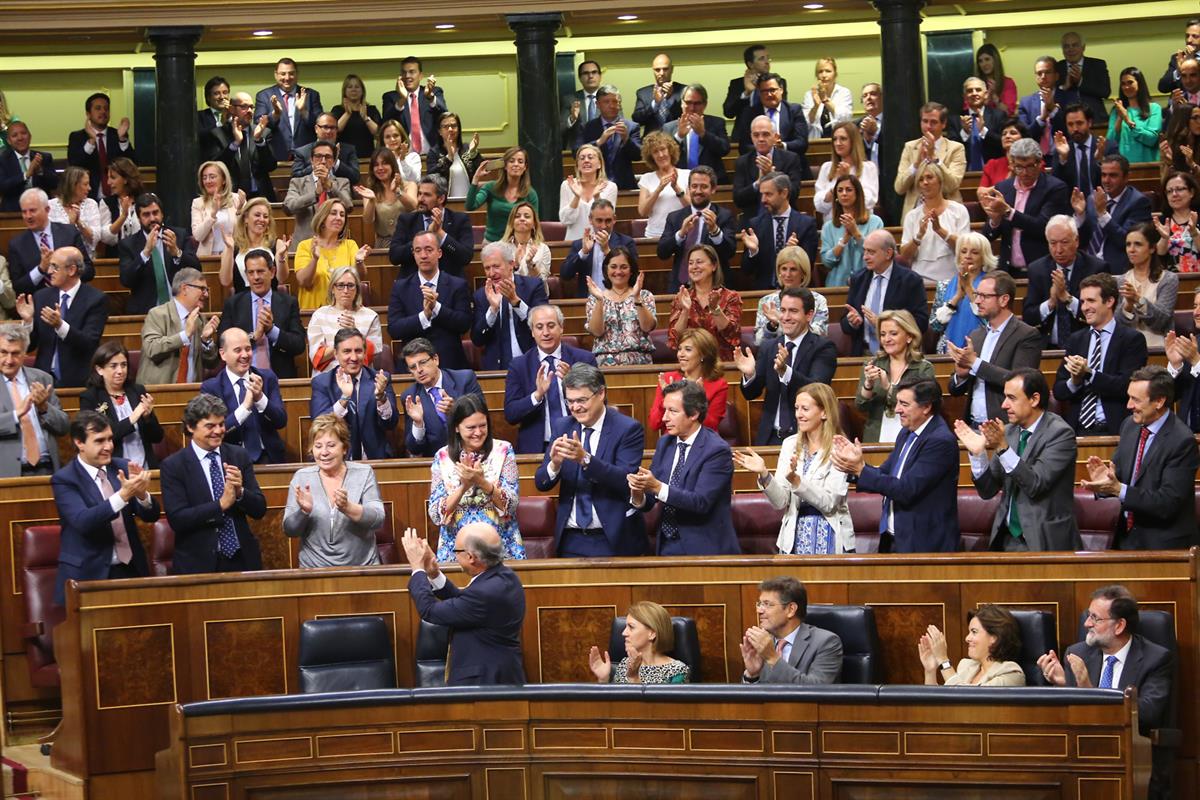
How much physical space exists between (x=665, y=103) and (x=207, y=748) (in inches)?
255

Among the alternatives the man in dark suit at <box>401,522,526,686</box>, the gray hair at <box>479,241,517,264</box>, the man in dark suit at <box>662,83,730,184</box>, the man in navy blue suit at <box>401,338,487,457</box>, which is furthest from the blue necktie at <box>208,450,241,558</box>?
the man in dark suit at <box>662,83,730,184</box>

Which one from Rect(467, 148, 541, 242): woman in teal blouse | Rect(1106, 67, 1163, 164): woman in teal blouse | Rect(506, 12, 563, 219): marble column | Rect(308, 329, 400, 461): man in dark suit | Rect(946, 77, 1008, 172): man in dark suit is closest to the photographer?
Rect(308, 329, 400, 461): man in dark suit

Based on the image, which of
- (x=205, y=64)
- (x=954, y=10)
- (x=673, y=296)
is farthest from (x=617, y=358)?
(x=205, y=64)

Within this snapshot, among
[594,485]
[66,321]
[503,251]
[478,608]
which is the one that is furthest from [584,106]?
[478,608]

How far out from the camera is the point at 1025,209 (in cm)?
850

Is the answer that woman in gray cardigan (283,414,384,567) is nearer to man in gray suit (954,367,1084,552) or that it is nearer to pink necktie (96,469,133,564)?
pink necktie (96,469,133,564)

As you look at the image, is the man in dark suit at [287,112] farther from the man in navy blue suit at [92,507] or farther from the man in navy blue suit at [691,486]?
the man in navy blue suit at [691,486]

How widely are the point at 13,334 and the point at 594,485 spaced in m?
2.41

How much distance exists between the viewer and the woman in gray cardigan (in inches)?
240

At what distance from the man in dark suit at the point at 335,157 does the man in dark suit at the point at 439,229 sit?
3.88ft

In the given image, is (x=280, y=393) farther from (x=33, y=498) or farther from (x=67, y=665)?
(x=67, y=665)

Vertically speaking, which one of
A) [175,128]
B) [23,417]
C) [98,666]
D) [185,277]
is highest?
[175,128]

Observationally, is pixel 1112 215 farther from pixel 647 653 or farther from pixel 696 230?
pixel 647 653

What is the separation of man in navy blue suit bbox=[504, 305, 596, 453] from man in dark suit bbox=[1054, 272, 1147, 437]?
6.30 ft
